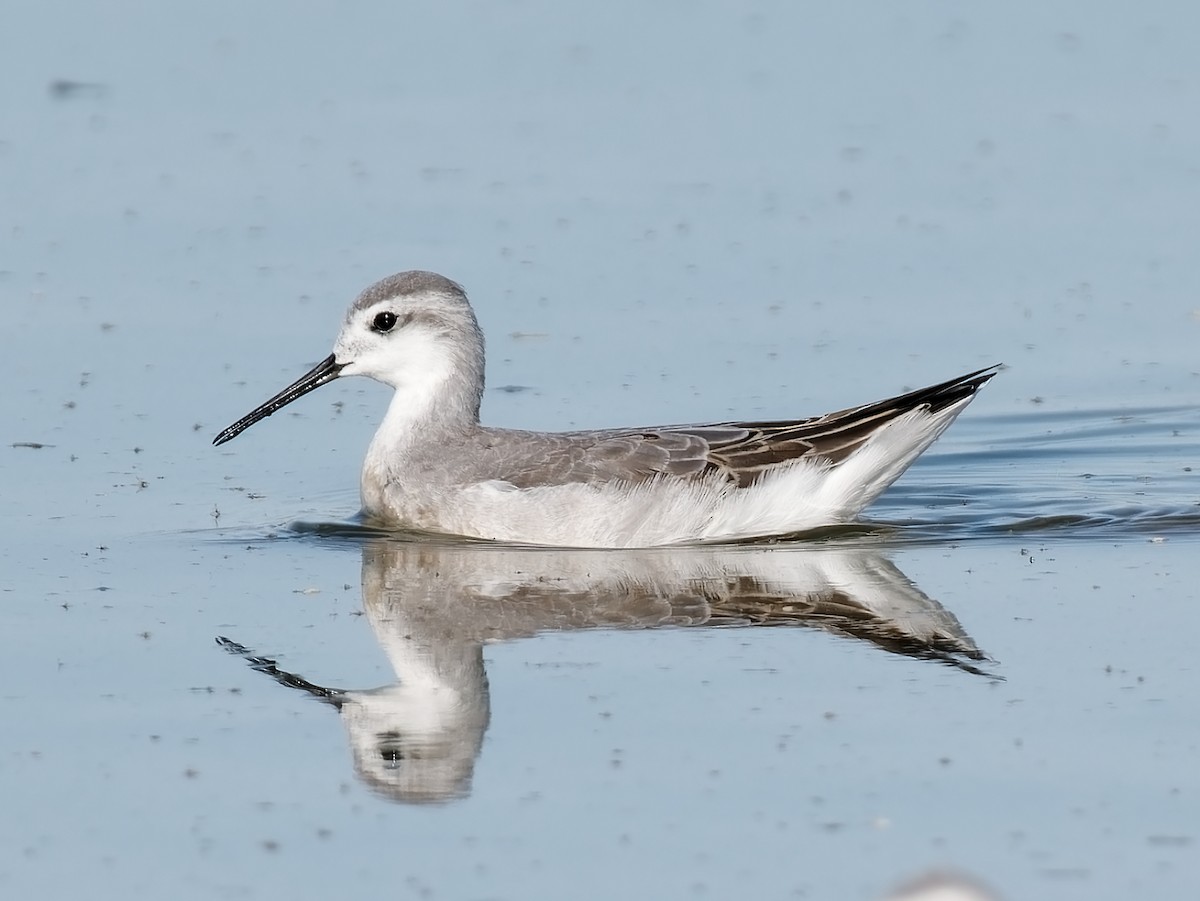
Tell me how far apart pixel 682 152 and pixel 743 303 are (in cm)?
365

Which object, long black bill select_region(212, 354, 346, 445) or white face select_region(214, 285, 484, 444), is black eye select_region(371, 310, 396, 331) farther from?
long black bill select_region(212, 354, 346, 445)

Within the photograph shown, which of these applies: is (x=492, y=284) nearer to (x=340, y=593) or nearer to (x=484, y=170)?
(x=484, y=170)

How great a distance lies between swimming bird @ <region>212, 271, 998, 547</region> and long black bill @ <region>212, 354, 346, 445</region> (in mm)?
11

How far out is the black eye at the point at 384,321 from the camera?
14.6 metres

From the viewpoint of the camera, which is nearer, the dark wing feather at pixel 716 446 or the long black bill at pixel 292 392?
the dark wing feather at pixel 716 446

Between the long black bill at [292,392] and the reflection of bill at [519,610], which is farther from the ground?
the long black bill at [292,392]

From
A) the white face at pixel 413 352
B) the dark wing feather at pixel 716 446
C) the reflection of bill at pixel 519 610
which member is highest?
the white face at pixel 413 352

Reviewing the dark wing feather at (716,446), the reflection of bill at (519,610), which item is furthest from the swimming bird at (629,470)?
the reflection of bill at (519,610)

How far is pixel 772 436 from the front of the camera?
46.2 ft

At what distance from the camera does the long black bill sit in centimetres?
1448

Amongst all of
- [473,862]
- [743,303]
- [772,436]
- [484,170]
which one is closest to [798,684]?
[473,862]

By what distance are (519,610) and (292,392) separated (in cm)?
299

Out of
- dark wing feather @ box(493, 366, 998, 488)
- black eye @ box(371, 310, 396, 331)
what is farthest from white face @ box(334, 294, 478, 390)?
dark wing feather @ box(493, 366, 998, 488)

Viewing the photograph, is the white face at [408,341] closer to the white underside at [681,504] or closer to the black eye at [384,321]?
the black eye at [384,321]
